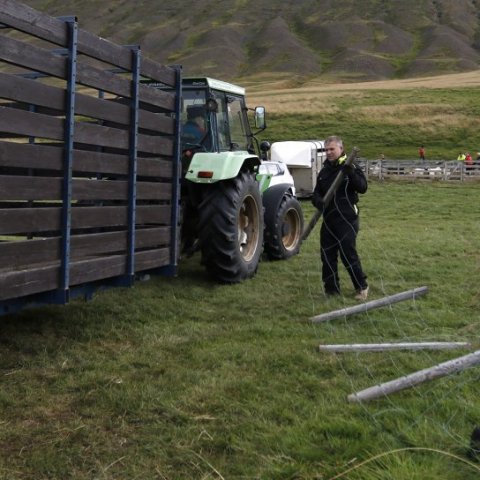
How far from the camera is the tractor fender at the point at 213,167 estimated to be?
7.02 m

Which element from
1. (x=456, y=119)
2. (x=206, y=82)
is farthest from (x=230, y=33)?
(x=206, y=82)

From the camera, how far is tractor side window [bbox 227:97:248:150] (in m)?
8.52

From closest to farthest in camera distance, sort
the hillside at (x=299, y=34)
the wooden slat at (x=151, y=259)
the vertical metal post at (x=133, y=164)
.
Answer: the vertical metal post at (x=133, y=164) < the wooden slat at (x=151, y=259) < the hillside at (x=299, y=34)

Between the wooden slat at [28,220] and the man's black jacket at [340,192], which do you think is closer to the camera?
the wooden slat at [28,220]

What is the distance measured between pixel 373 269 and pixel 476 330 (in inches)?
126

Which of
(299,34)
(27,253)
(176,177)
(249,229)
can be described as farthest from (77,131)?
(299,34)

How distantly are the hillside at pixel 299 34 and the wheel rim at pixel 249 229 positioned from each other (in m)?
91.6

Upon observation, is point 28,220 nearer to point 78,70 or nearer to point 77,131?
point 77,131

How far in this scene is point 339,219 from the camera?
712 cm

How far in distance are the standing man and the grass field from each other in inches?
1225

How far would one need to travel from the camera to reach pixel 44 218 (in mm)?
4266

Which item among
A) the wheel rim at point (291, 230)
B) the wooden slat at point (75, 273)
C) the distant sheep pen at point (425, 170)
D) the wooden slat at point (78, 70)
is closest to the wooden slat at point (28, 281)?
the wooden slat at point (75, 273)

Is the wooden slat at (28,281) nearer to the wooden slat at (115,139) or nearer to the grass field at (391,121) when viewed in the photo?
the wooden slat at (115,139)

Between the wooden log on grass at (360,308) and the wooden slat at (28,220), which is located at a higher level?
the wooden slat at (28,220)
